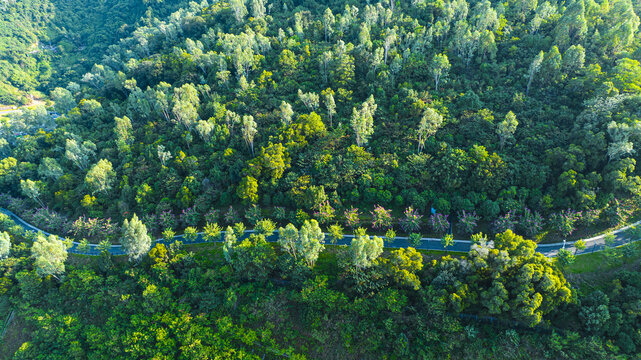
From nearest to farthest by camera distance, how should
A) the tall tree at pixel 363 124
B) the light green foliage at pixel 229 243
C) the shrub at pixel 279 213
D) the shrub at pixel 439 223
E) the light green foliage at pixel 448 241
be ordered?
the light green foliage at pixel 448 241, the light green foliage at pixel 229 243, the shrub at pixel 439 223, the shrub at pixel 279 213, the tall tree at pixel 363 124

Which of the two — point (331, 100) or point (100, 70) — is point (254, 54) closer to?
point (331, 100)

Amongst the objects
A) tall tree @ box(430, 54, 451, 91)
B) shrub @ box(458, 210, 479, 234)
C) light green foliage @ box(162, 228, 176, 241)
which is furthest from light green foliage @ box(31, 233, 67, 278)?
tall tree @ box(430, 54, 451, 91)

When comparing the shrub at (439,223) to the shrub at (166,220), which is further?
the shrub at (166,220)

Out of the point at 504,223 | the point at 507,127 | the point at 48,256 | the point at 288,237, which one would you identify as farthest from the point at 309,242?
the point at 48,256

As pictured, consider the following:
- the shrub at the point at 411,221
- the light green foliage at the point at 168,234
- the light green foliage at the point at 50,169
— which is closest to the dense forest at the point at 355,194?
the light green foliage at the point at 168,234

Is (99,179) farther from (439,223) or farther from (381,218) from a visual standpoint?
(439,223)

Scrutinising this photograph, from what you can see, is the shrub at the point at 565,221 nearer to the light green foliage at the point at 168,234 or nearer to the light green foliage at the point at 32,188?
the light green foliage at the point at 168,234
